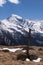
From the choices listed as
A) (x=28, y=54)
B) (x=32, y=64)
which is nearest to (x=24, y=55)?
(x=28, y=54)

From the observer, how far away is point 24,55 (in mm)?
35562

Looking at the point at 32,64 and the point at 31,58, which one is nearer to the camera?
the point at 32,64

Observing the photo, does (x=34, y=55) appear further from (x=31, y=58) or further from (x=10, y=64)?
(x=10, y=64)

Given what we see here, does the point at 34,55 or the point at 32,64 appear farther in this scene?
the point at 34,55

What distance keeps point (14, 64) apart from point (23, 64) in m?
1.27

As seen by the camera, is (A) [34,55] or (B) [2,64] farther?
(A) [34,55]

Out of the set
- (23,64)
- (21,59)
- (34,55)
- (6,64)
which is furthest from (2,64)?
(34,55)

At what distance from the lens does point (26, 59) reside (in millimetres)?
34625

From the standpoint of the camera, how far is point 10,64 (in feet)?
90.9

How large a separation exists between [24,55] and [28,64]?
7008mm

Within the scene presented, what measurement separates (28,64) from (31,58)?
717 cm

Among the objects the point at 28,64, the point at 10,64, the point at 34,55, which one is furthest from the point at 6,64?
the point at 34,55

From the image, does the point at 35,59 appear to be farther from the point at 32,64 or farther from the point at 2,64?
the point at 2,64

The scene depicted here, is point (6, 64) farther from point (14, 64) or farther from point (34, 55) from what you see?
point (34, 55)
